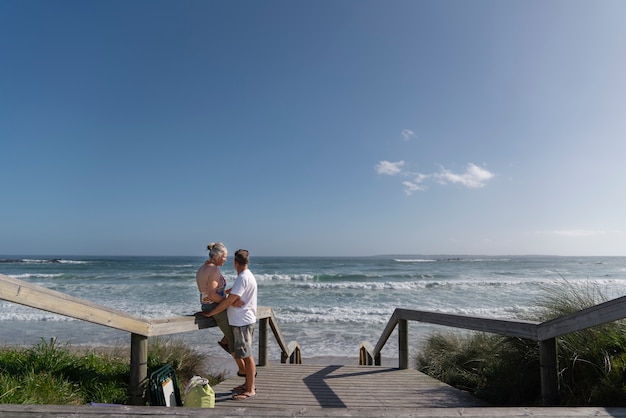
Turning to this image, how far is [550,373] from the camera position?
11.1 feet

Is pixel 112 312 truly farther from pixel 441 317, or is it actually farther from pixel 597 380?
pixel 597 380

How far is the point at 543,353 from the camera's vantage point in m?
3.41

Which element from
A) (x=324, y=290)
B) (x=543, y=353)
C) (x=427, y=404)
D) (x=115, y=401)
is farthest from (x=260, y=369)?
(x=324, y=290)

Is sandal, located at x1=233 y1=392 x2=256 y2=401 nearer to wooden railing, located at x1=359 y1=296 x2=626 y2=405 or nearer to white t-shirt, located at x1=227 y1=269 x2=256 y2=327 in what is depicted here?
white t-shirt, located at x1=227 y1=269 x2=256 y2=327

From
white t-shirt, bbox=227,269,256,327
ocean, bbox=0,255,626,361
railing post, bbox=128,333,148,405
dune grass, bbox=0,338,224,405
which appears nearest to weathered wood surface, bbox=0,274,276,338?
railing post, bbox=128,333,148,405

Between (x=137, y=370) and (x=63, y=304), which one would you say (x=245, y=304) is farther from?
→ (x=63, y=304)

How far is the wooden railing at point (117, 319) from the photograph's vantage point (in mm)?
2693

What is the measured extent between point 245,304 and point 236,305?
95 millimetres

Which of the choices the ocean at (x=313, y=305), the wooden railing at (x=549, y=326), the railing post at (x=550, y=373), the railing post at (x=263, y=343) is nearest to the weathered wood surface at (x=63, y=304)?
the railing post at (x=263, y=343)

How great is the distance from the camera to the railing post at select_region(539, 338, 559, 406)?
335 cm

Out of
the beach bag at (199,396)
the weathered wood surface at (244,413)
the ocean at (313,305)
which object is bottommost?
the ocean at (313,305)

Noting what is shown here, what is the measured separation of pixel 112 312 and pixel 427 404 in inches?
125

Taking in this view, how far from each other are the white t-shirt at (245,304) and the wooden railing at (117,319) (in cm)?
41

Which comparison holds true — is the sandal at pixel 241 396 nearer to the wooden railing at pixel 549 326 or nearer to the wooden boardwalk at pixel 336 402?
the wooden boardwalk at pixel 336 402
